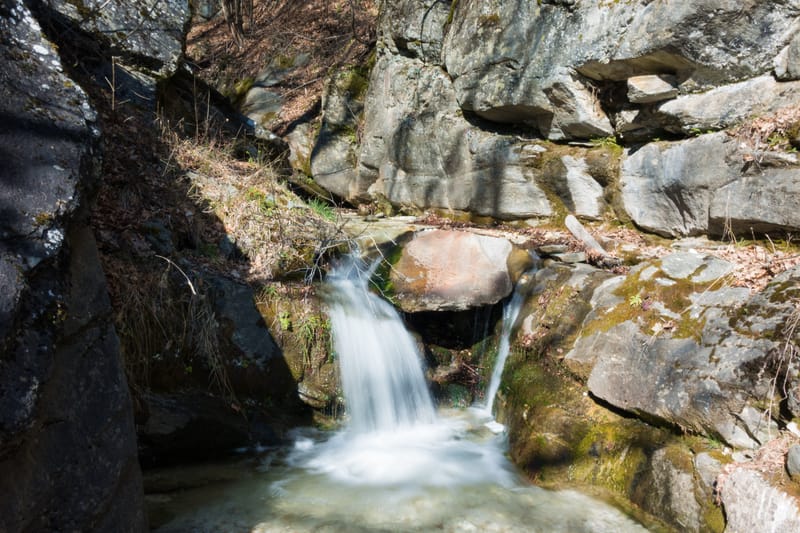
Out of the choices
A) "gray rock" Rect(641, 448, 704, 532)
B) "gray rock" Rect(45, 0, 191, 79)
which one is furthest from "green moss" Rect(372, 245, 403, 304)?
"gray rock" Rect(45, 0, 191, 79)

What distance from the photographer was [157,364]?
4629mm

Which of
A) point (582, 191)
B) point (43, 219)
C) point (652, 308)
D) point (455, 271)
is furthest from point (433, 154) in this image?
point (43, 219)

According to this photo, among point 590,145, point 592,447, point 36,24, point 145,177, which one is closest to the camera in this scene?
point 36,24

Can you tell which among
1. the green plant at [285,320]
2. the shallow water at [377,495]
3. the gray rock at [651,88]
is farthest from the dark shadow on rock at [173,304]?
the gray rock at [651,88]

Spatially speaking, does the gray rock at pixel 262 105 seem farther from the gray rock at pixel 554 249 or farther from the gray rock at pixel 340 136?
the gray rock at pixel 554 249

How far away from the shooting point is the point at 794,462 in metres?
3.09

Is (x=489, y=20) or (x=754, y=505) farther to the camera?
(x=489, y=20)

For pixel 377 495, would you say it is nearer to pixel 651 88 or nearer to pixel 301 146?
pixel 651 88

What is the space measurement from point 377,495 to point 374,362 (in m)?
1.77

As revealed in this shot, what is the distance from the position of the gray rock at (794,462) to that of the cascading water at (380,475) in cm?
104

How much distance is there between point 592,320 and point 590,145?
328 cm

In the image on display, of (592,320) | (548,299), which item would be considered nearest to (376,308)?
(548,299)

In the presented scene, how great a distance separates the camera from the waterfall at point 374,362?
561 centimetres

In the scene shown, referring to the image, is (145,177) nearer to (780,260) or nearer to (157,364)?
(157,364)
